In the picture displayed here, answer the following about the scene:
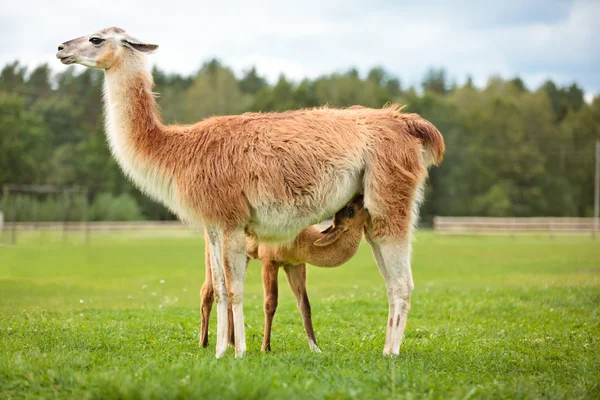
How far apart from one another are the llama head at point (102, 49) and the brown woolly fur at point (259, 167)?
0.04 ft

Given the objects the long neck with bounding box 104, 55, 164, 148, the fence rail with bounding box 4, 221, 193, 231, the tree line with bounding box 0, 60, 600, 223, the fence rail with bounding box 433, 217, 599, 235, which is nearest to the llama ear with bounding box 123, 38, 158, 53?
the long neck with bounding box 104, 55, 164, 148

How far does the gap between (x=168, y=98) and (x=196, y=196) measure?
63235 mm

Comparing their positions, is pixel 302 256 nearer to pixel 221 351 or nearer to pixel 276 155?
pixel 276 155

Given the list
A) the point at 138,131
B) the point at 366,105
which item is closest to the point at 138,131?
the point at 138,131

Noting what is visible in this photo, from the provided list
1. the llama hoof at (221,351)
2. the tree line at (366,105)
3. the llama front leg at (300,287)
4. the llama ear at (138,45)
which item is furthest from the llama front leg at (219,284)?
the tree line at (366,105)

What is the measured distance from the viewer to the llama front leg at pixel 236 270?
23.1 feet

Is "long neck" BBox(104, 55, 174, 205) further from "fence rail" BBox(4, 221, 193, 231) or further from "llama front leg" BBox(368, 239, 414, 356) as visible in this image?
"fence rail" BBox(4, 221, 193, 231)

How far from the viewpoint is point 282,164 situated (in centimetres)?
719

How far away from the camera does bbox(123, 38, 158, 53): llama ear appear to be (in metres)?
7.65

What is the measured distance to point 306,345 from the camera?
8242mm

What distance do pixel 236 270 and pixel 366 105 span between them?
54.4 m

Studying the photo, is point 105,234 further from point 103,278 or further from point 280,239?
point 280,239

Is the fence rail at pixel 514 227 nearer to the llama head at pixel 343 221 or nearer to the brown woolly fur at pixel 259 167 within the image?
the llama head at pixel 343 221

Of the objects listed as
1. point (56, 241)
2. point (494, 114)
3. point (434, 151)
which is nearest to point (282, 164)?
point (434, 151)
